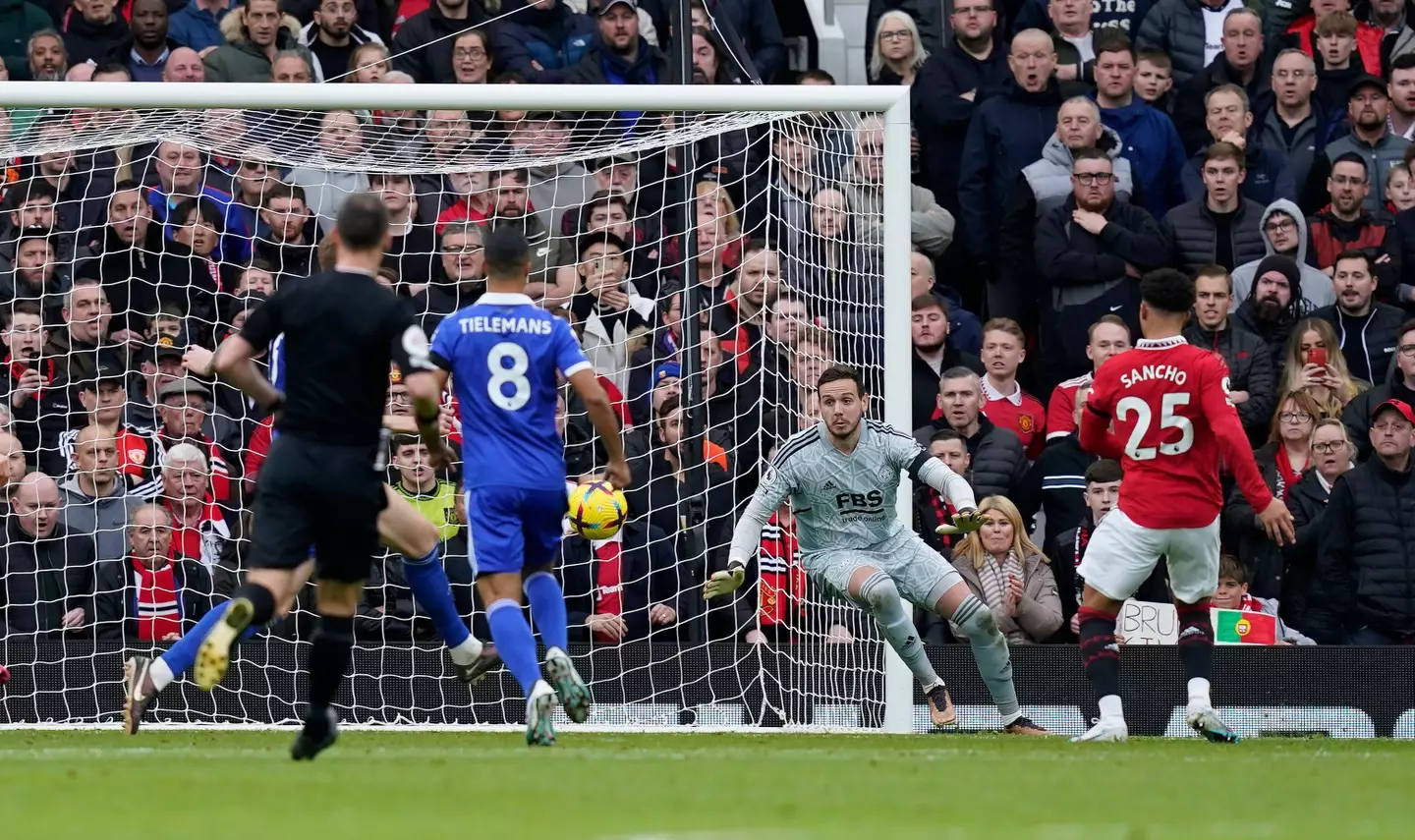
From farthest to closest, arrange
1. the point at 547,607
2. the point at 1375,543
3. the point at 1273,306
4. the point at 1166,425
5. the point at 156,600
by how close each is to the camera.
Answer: the point at 1273,306 < the point at 1375,543 < the point at 156,600 < the point at 1166,425 < the point at 547,607

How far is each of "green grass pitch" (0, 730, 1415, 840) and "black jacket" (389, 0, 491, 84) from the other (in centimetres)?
597

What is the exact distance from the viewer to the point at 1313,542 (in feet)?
40.5

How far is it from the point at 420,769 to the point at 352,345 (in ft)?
5.04

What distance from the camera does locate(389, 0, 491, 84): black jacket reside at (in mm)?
14133

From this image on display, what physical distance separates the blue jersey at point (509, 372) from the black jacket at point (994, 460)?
165 inches

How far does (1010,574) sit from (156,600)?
191 inches

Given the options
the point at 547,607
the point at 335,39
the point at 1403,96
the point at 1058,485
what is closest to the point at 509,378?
the point at 547,607

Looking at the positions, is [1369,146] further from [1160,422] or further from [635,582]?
[635,582]

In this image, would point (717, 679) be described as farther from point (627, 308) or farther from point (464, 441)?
point (464, 441)

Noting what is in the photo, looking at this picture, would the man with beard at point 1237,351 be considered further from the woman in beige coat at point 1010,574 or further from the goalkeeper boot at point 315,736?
the goalkeeper boot at point 315,736

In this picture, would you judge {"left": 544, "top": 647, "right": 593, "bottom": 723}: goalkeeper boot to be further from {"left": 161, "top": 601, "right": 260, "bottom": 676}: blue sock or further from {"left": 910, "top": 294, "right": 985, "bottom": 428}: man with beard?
{"left": 910, "top": 294, "right": 985, "bottom": 428}: man with beard

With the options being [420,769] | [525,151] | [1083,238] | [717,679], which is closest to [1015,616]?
[717,679]

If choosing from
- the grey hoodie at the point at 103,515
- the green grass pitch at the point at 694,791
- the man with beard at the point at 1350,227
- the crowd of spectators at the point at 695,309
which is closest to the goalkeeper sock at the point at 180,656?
the green grass pitch at the point at 694,791

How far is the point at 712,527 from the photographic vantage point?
12.2 meters
